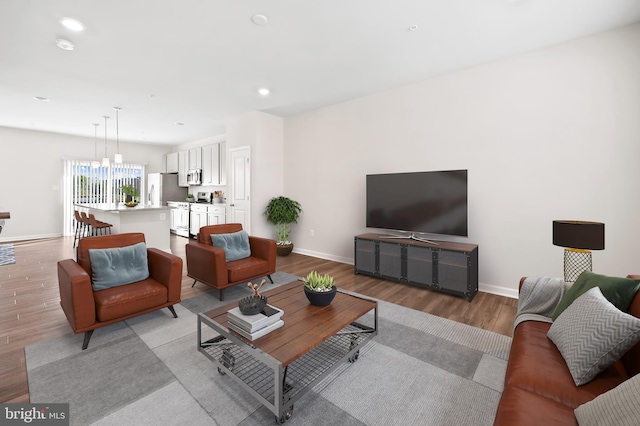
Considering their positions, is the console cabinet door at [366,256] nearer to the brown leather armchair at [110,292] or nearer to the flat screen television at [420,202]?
the flat screen television at [420,202]

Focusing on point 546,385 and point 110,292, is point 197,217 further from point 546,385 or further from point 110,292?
point 546,385

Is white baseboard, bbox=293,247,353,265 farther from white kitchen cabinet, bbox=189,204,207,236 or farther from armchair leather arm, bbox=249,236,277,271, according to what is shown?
white kitchen cabinet, bbox=189,204,207,236

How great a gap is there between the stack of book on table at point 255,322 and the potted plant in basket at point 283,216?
12.1ft

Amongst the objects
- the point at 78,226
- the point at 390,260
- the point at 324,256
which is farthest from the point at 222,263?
the point at 78,226

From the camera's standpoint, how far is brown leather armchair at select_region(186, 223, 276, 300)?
10.6ft

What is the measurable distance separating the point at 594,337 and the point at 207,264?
3271mm

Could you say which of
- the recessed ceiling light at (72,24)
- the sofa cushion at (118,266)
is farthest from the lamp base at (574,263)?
the recessed ceiling light at (72,24)

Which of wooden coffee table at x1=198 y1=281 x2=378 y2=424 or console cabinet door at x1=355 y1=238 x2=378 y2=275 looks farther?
console cabinet door at x1=355 y1=238 x2=378 y2=275

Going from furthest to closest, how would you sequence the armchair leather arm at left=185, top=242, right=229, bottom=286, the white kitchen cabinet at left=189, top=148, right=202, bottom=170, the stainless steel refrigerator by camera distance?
the stainless steel refrigerator → the white kitchen cabinet at left=189, top=148, right=202, bottom=170 → the armchair leather arm at left=185, top=242, right=229, bottom=286

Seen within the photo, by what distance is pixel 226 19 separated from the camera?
2.68 meters

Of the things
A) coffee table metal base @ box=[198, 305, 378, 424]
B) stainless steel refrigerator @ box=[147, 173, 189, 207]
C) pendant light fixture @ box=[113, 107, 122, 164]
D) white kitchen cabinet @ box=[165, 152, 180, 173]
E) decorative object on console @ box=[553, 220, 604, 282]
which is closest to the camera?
coffee table metal base @ box=[198, 305, 378, 424]

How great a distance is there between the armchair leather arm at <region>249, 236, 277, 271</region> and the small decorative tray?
6.08 ft

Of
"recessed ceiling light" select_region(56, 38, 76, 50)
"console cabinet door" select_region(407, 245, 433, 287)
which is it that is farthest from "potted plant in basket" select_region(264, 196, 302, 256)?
"recessed ceiling light" select_region(56, 38, 76, 50)

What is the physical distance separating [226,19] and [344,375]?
10.4 feet
